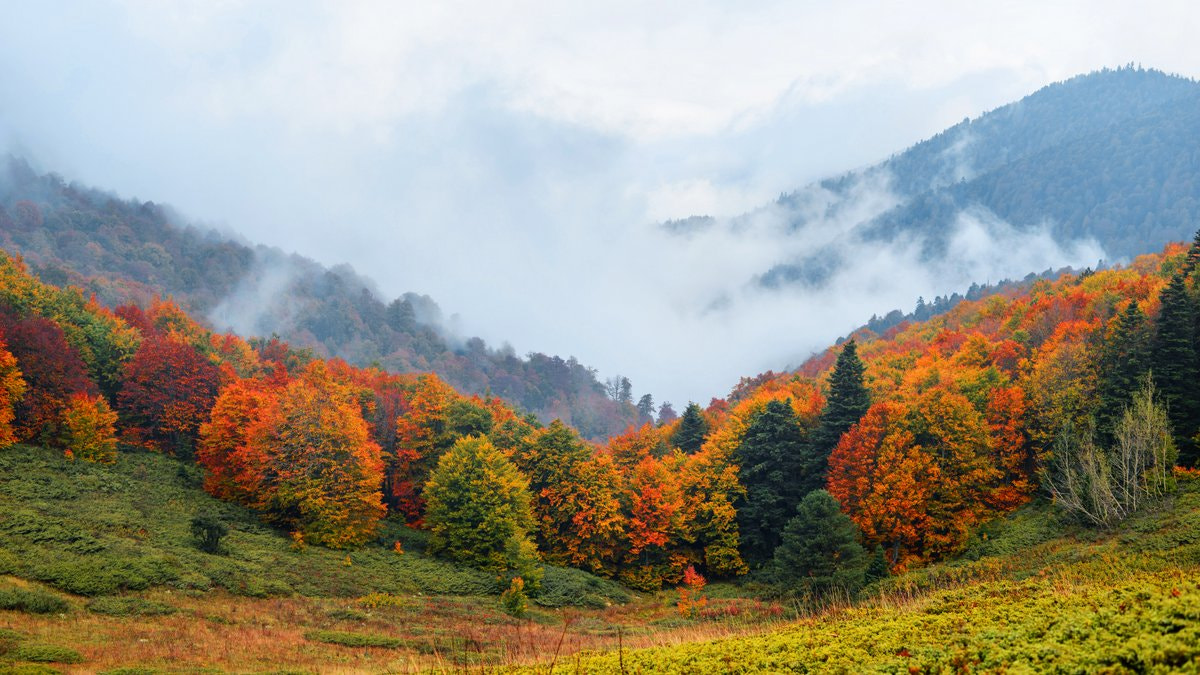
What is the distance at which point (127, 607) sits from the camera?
2480 cm

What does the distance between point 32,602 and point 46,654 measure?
8.65 m

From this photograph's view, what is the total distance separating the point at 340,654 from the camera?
20484 millimetres

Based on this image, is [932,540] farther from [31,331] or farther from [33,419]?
[31,331]

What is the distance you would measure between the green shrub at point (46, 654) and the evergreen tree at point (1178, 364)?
52.3 metres

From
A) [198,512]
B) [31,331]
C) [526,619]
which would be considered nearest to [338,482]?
[198,512]

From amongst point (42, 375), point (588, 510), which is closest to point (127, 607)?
point (588, 510)

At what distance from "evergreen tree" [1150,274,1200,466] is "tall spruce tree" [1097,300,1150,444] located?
37.9 inches

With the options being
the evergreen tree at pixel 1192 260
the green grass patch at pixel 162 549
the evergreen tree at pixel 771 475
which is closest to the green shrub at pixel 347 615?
the green grass patch at pixel 162 549

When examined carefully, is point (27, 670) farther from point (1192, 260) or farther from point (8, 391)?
point (1192, 260)

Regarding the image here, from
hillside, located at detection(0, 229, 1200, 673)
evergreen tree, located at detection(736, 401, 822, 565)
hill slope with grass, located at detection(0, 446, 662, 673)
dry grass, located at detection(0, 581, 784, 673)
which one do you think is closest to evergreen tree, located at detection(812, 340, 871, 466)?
hillside, located at detection(0, 229, 1200, 673)

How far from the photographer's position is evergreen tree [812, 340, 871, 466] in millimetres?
57219

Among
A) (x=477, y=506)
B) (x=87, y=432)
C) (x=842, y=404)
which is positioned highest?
(x=87, y=432)

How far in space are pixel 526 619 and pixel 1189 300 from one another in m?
48.0

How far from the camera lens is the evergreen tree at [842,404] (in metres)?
57.2
